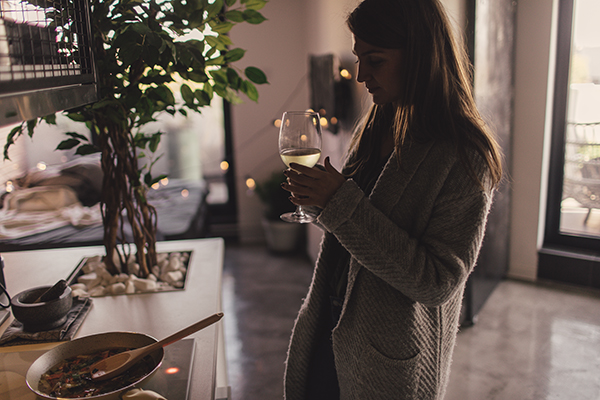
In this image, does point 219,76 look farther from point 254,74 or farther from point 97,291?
point 97,291

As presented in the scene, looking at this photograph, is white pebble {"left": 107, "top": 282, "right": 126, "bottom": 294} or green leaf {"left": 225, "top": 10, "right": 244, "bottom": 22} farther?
white pebble {"left": 107, "top": 282, "right": 126, "bottom": 294}

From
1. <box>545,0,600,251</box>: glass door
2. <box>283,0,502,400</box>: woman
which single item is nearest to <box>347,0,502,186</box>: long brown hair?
<box>283,0,502,400</box>: woman

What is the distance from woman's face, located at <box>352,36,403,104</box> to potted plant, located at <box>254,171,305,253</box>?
3.06 m

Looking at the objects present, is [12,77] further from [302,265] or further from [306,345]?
[302,265]

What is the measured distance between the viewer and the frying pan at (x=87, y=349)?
838mm

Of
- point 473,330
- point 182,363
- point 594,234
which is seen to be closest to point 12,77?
point 182,363

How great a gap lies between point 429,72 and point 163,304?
3.01 ft

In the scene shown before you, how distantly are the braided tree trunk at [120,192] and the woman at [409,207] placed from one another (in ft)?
2.29

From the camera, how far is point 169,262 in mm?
1567

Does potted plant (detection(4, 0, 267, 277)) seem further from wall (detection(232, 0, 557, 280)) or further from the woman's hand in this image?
wall (detection(232, 0, 557, 280))

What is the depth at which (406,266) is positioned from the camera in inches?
35.4

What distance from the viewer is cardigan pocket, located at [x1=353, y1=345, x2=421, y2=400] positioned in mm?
991

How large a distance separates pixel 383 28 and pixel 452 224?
16.6 inches

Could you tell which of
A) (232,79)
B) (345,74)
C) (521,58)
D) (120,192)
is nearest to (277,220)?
(345,74)
